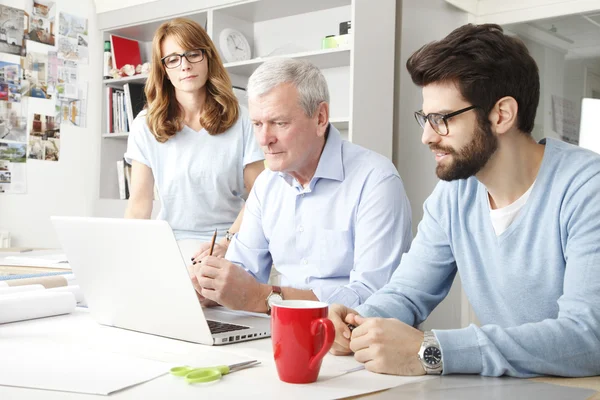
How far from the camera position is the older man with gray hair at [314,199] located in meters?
1.55

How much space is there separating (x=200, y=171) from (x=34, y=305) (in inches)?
41.0

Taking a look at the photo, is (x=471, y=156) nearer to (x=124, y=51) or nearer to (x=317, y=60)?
(x=317, y=60)

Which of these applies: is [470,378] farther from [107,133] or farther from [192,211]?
[107,133]


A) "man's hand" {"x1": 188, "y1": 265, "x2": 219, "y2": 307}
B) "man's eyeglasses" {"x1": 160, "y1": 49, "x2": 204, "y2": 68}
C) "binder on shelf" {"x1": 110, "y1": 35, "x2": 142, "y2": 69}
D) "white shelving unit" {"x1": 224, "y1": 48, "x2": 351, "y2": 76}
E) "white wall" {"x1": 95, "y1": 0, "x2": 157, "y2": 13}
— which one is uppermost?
"white wall" {"x1": 95, "y1": 0, "x2": 157, "y2": 13}

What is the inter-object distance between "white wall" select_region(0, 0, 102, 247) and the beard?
315 cm

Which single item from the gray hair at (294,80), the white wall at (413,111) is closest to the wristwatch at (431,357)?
the gray hair at (294,80)

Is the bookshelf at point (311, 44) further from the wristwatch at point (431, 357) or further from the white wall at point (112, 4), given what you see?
the wristwatch at point (431, 357)

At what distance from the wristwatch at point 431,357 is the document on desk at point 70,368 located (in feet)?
1.18

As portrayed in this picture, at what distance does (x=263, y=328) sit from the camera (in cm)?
118

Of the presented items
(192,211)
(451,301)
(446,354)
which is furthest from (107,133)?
(446,354)

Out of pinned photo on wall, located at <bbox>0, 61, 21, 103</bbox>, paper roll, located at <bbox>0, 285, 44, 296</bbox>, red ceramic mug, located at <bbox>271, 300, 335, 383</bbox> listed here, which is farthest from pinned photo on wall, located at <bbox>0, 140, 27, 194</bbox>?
red ceramic mug, located at <bbox>271, 300, 335, 383</bbox>

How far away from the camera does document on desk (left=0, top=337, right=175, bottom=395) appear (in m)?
0.82

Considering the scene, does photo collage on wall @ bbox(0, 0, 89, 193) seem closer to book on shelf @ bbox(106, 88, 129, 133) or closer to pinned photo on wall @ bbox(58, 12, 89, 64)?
pinned photo on wall @ bbox(58, 12, 89, 64)

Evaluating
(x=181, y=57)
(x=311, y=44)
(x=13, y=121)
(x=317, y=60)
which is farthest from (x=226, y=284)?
(x=13, y=121)
